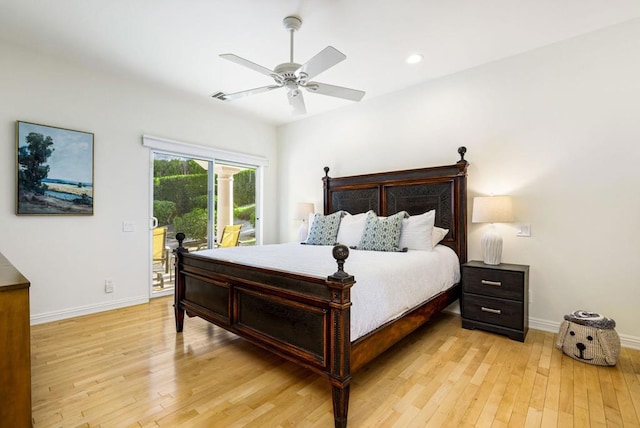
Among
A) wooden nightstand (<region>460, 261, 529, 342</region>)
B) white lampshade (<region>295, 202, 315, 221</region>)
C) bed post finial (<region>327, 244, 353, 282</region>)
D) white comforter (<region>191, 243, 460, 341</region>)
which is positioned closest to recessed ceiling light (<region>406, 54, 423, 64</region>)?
white comforter (<region>191, 243, 460, 341</region>)

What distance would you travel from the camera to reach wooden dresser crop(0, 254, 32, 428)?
1.27 metres

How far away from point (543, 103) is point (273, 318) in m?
3.15

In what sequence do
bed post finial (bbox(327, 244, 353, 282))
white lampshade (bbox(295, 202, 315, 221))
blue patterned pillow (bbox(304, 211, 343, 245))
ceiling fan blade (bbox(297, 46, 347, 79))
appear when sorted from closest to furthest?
bed post finial (bbox(327, 244, 353, 282)) < ceiling fan blade (bbox(297, 46, 347, 79)) < blue patterned pillow (bbox(304, 211, 343, 245)) < white lampshade (bbox(295, 202, 315, 221))

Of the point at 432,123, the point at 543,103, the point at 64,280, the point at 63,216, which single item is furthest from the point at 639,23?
the point at 64,280

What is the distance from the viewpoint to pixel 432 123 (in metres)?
3.64

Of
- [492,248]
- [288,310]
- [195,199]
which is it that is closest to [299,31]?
[288,310]

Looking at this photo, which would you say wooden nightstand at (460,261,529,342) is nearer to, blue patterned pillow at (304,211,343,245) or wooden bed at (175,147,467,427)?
wooden bed at (175,147,467,427)

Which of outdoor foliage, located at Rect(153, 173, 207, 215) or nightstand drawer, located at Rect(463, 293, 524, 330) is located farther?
outdoor foliage, located at Rect(153, 173, 207, 215)

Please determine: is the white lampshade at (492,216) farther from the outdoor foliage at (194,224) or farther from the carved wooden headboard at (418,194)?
the outdoor foliage at (194,224)

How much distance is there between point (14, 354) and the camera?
1300mm

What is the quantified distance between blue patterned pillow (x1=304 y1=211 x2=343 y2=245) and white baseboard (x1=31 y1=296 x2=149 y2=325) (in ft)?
7.29

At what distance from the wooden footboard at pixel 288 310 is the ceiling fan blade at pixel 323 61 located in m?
1.32

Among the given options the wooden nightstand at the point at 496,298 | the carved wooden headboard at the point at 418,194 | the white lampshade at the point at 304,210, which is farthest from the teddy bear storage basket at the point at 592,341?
the white lampshade at the point at 304,210

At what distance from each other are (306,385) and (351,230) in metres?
1.86
